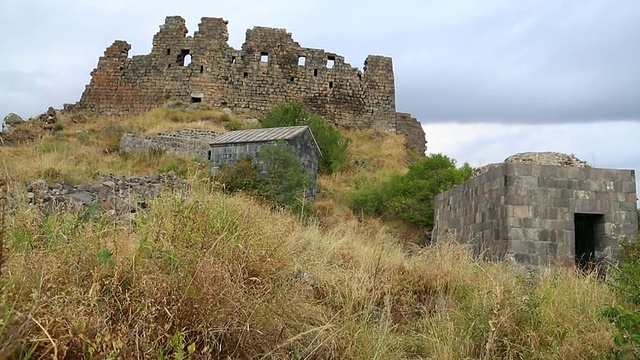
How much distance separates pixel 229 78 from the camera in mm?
24422

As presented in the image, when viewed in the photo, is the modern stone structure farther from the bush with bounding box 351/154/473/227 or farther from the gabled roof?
the bush with bounding box 351/154/473/227

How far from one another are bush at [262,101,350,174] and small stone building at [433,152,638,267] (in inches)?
415

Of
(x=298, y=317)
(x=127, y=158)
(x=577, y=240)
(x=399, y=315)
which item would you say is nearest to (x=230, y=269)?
(x=298, y=317)

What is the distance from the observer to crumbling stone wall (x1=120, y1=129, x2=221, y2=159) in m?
17.0

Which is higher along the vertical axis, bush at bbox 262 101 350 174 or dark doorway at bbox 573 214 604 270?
bush at bbox 262 101 350 174

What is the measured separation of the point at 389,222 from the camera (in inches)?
547

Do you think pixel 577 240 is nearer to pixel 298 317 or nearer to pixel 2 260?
pixel 298 317

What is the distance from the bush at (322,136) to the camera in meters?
19.0

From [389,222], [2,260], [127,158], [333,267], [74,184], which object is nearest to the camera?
[2,260]

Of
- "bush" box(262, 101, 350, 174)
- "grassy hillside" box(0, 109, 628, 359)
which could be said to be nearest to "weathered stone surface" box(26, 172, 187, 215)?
"grassy hillside" box(0, 109, 628, 359)

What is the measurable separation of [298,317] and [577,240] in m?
6.52

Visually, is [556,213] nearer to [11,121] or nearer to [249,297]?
[249,297]

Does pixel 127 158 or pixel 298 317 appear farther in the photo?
pixel 127 158

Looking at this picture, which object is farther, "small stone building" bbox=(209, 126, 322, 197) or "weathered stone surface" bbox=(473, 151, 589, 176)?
"small stone building" bbox=(209, 126, 322, 197)
